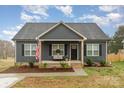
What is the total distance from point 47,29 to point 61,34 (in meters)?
3.92

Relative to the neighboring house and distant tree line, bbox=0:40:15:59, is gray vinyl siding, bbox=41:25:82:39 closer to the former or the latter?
the neighboring house

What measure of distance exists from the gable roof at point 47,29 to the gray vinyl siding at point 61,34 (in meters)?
1.39

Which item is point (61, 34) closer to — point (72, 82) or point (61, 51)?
point (61, 51)

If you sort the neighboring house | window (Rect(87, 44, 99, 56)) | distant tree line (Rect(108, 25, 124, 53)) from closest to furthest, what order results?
1. the neighboring house
2. window (Rect(87, 44, 99, 56))
3. distant tree line (Rect(108, 25, 124, 53))

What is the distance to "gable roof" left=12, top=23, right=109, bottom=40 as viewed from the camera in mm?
25844

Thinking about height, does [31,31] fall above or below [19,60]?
above

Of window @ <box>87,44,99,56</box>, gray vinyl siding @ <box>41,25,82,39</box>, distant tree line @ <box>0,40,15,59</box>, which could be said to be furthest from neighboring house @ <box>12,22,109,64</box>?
distant tree line @ <box>0,40,15,59</box>

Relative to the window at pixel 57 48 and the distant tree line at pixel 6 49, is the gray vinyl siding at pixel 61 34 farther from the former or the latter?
the distant tree line at pixel 6 49

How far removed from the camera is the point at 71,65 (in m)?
23.4

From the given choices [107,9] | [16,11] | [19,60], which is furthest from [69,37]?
[107,9]

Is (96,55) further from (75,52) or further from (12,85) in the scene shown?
(12,85)

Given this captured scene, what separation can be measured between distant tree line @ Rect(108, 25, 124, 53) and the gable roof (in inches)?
622

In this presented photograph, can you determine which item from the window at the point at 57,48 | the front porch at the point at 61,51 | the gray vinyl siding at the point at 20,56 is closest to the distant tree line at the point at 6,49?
the gray vinyl siding at the point at 20,56
